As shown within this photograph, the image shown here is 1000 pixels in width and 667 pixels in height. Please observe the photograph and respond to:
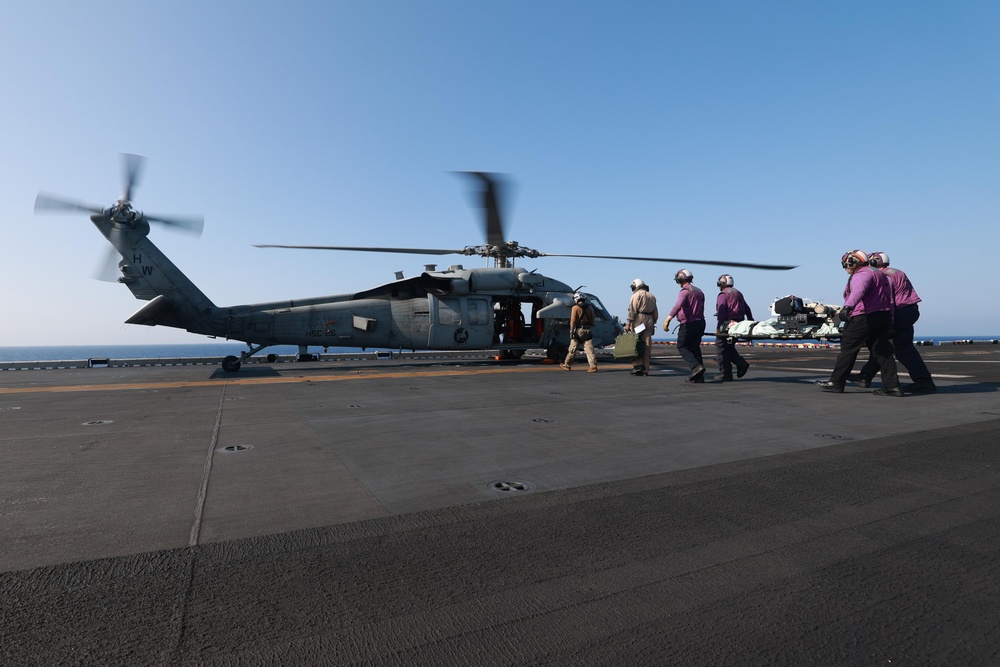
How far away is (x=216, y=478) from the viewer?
3545mm

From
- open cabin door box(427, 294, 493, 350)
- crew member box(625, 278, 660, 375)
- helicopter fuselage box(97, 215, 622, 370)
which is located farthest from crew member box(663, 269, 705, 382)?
open cabin door box(427, 294, 493, 350)

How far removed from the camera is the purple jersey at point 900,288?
26.5 ft

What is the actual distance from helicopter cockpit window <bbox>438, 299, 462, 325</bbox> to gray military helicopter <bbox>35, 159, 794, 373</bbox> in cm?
3

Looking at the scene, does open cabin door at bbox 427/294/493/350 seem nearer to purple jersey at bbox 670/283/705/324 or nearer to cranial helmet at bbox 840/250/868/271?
purple jersey at bbox 670/283/705/324

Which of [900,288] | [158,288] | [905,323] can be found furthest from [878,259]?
[158,288]

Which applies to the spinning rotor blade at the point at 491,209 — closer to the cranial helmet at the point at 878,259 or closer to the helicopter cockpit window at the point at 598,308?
the helicopter cockpit window at the point at 598,308

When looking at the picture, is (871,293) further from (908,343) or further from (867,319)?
(908,343)

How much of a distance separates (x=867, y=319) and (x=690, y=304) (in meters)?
3.08

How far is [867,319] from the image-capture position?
26.0 ft

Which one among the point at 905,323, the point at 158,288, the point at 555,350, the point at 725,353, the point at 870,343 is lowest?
the point at 555,350

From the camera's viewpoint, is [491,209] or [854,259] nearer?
[854,259]

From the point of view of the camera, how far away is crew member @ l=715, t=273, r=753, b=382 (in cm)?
993

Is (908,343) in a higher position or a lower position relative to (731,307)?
lower

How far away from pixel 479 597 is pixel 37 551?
2.07 m
